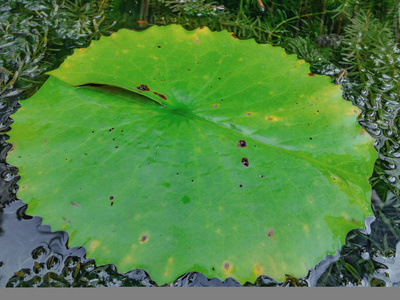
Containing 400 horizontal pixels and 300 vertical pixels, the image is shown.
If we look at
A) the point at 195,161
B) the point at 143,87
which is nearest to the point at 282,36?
the point at 143,87

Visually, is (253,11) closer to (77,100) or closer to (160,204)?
(77,100)

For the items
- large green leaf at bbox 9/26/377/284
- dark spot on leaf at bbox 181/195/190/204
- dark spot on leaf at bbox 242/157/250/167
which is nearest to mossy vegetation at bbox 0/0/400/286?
large green leaf at bbox 9/26/377/284

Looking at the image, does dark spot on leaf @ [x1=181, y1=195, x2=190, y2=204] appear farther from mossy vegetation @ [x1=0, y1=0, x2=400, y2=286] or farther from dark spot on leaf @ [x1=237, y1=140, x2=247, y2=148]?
mossy vegetation @ [x1=0, y1=0, x2=400, y2=286]

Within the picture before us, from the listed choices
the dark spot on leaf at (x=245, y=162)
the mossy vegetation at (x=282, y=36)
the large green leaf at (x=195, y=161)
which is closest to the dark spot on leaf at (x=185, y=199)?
the large green leaf at (x=195, y=161)

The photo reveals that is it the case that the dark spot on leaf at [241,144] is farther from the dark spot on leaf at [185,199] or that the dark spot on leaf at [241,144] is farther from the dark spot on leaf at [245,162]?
A: the dark spot on leaf at [185,199]

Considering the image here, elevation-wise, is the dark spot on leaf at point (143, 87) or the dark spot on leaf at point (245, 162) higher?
the dark spot on leaf at point (143, 87)
